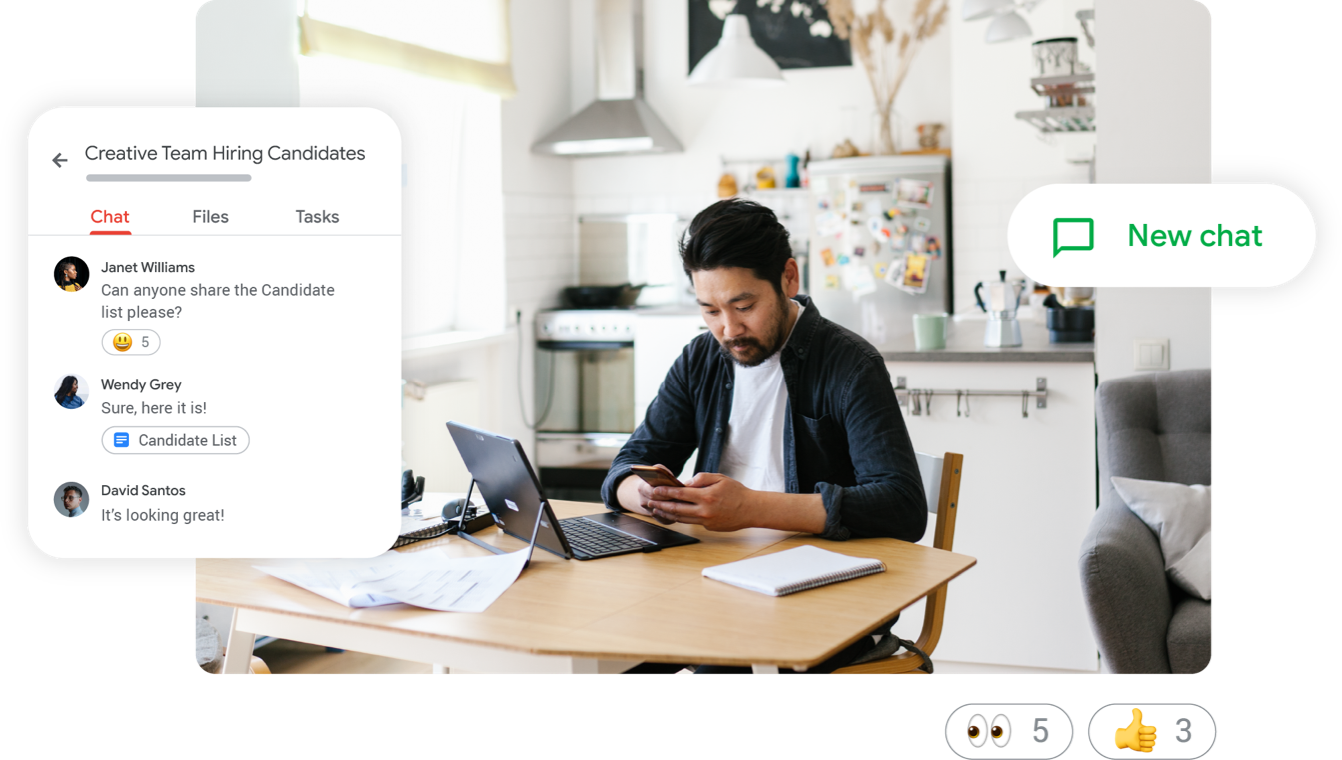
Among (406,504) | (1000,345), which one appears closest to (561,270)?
(1000,345)

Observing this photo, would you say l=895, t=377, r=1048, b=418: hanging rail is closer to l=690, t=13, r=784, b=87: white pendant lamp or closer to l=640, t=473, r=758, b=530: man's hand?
l=640, t=473, r=758, b=530: man's hand

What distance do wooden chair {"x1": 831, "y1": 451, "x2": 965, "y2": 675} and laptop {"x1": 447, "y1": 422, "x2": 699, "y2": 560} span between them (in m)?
0.31

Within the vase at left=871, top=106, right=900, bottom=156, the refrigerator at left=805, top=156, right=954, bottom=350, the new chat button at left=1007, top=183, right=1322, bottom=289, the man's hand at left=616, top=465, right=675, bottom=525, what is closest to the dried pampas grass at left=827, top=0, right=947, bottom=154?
the vase at left=871, top=106, right=900, bottom=156

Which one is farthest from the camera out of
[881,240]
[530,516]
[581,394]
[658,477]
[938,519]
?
[581,394]

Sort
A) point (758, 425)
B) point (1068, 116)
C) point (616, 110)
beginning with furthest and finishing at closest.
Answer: point (616, 110) → point (1068, 116) → point (758, 425)

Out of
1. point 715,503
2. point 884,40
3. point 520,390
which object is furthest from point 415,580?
point 884,40

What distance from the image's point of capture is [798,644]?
915 mm

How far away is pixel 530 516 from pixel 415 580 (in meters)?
0.20

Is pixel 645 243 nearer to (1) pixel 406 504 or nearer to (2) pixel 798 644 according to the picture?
(1) pixel 406 504

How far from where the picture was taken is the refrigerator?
414 centimetres

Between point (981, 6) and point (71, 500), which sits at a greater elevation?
point (981, 6)

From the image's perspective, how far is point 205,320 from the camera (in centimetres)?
67

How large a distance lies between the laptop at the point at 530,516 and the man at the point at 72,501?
20.7 inches

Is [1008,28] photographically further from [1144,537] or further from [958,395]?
[1144,537]
